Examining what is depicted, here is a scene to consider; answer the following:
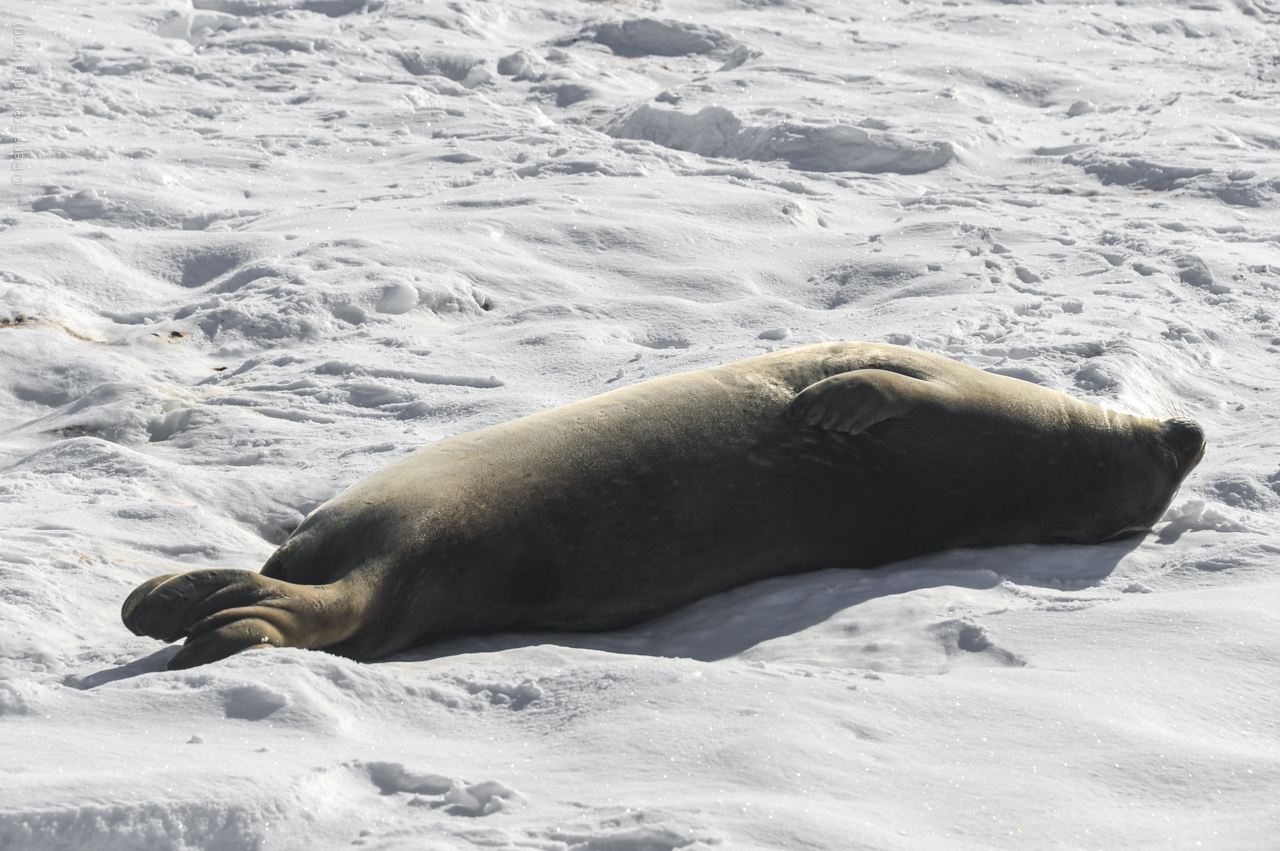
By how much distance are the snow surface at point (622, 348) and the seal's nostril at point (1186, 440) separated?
0.52 feet

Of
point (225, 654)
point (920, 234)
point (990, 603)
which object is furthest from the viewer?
point (920, 234)

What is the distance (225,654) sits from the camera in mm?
2613

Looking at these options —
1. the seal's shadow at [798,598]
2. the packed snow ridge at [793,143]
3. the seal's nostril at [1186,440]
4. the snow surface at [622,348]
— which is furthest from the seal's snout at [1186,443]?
the packed snow ridge at [793,143]

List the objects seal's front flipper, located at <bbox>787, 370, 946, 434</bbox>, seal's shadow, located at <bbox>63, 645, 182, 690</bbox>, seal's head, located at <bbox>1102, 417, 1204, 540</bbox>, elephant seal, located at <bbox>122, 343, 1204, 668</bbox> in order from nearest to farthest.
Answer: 1. seal's shadow, located at <bbox>63, 645, 182, 690</bbox>
2. elephant seal, located at <bbox>122, 343, 1204, 668</bbox>
3. seal's front flipper, located at <bbox>787, 370, 946, 434</bbox>
4. seal's head, located at <bbox>1102, 417, 1204, 540</bbox>

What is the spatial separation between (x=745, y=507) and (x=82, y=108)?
5.93m

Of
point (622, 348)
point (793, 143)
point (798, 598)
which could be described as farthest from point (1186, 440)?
point (793, 143)

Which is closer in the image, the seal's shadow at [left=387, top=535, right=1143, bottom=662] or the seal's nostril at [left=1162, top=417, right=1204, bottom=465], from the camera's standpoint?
the seal's shadow at [left=387, top=535, right=1143, bottom=662]

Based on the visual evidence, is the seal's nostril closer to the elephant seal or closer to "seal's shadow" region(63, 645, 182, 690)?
the elephant seal

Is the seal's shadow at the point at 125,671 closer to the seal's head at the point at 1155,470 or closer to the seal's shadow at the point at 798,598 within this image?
the seal's shadow at the point at 798,598

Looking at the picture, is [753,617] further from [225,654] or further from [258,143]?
[258,143]

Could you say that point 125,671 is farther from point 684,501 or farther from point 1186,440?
point 1186,440

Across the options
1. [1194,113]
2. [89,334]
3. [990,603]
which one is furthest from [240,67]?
[990,603]

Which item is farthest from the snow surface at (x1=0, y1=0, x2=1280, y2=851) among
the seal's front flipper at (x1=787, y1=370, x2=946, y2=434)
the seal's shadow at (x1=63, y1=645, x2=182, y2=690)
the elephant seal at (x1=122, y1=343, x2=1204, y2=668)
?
the seal's front flipper at (x1=787, y1=370, x2=946, y2=434)

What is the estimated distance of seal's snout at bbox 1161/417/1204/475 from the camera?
3854mm
